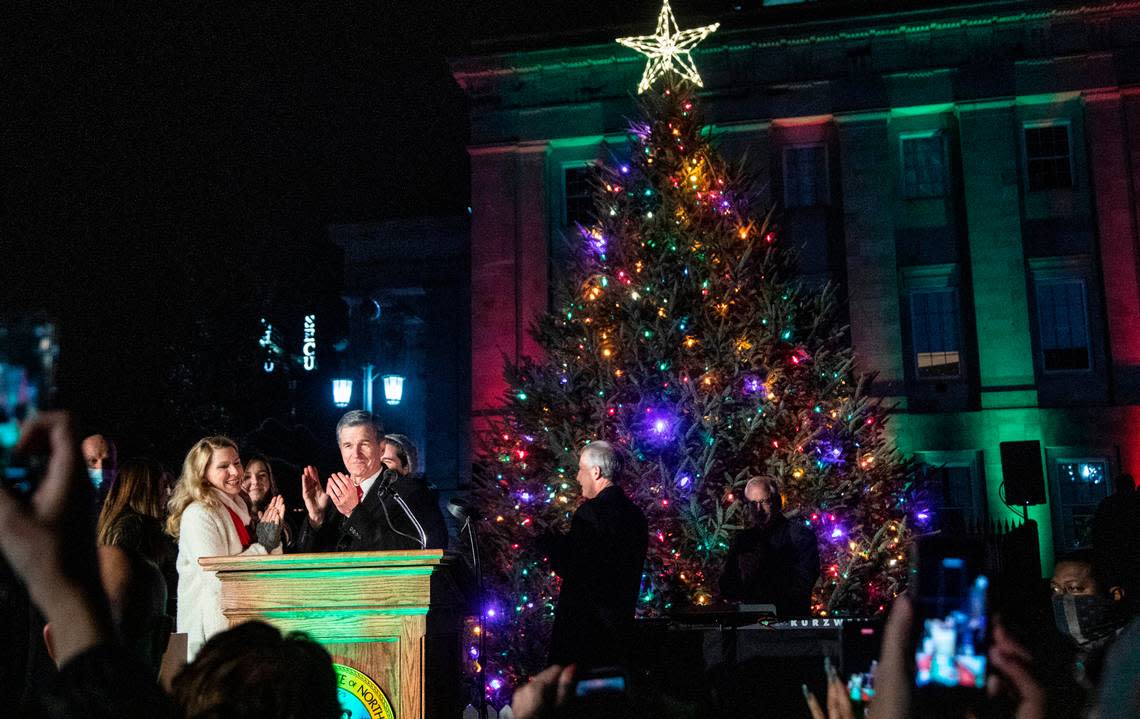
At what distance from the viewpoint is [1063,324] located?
24.8 metres

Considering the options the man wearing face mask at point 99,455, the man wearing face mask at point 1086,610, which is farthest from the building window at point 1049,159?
the man wearing face mask at point 99,455

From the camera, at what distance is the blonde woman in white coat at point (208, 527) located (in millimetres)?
5965

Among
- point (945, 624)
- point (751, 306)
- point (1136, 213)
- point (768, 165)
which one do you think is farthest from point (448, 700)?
point (1136, 213)

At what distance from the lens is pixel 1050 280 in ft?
82.0

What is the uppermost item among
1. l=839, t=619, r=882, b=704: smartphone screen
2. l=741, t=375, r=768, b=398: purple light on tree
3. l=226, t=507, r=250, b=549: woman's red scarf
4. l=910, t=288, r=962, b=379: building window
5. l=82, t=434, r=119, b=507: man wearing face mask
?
l=910, t=288, r=962, b=379: building window

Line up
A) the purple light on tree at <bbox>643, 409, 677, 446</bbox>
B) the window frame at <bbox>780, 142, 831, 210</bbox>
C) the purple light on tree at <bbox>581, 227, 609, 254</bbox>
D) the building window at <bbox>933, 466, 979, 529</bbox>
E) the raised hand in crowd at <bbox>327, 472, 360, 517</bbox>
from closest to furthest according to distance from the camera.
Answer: the raised hand in crowd at <bbox>327, 472, 360, 517</bbox>
the purple light on tree at <bbox>643, 409, 677, 446</bbox>
the purple light on tree at <bbox>581, 227, 609, 254</bbox>
the building window at <bbox>933, 466, 979, 529</bbox>
the window frame at <bbox>780, 142, 831, 210</bbox>

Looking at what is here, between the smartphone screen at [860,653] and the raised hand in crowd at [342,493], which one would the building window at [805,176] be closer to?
the raised hand in crowd at [342,493]

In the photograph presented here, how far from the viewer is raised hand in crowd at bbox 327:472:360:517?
6113 millimetres

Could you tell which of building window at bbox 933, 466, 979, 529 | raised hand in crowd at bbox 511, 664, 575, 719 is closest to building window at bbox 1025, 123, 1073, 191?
building window at bbox 933, 466, 979, 529

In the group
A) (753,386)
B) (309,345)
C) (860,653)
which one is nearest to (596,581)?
(860,653)

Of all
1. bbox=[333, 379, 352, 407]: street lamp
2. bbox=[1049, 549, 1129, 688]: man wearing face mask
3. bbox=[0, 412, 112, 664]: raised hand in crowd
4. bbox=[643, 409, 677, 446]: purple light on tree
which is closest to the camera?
bbox=[0, 412, 112, 664]: raised hand in crowd

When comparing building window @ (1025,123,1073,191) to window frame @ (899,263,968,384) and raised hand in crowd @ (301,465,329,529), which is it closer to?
window frame @ (899,263,968,384)

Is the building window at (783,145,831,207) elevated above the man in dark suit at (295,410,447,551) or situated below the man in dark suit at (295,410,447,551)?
above

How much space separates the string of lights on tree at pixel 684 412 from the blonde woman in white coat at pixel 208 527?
5.75m
